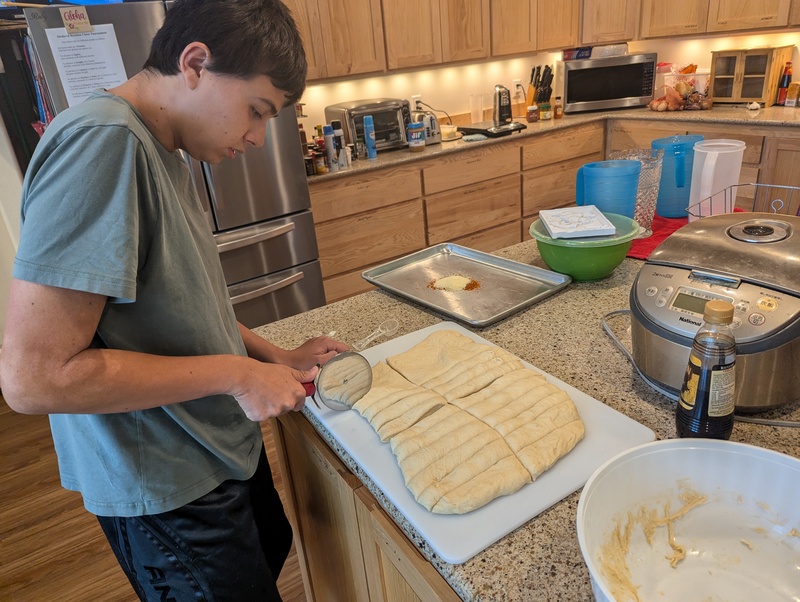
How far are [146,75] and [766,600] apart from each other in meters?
1.01

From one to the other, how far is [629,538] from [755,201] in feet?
9.59

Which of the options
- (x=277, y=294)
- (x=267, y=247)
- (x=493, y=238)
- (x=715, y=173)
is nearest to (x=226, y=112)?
(x=715, y=173)

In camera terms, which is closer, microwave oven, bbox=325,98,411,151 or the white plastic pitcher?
the white plastic pitcher

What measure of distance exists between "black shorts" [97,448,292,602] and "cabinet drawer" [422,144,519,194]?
257cm

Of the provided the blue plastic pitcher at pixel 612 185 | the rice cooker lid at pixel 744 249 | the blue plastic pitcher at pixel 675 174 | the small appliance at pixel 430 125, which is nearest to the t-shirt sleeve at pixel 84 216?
the rice cooker lid at pixel 744 249

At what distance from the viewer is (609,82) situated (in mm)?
3930

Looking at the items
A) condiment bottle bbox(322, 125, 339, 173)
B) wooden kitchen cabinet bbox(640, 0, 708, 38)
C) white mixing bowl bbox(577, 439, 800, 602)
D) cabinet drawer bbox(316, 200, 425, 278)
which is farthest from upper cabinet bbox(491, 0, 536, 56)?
white mixing bowl bbox(577, 439, 800, 602)

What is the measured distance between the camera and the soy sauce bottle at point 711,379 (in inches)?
26.1

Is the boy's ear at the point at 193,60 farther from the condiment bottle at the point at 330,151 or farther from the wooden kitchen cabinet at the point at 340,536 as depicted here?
the condiment bottle at the point at 330,151

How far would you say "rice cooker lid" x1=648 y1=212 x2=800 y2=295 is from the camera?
831 millimetres

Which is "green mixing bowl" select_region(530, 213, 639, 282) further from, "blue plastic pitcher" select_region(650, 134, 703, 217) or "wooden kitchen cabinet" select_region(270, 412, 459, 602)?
"wooden kitchen cabinet" select_region(270, 412, 459, 602)

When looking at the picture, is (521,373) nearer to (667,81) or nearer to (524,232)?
(524,232)

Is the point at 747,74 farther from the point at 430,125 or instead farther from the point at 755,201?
the point at 430,125

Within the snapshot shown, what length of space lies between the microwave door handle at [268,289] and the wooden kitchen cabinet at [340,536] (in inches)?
62.0
